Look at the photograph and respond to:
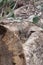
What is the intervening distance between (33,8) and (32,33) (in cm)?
197

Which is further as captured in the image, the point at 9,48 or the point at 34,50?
the point at 34,50

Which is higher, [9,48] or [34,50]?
[9,48]

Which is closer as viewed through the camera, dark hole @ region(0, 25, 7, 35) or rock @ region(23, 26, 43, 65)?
dark hole @ region(0, 25, 7, 35)

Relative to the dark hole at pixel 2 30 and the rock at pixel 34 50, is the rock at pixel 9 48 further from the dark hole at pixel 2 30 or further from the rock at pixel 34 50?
the rock at pixel 34 50

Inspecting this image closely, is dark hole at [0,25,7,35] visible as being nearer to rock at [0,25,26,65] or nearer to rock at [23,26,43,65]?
rock at [0,25,26,65]

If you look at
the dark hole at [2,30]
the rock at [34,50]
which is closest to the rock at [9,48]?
the dark hole at [2,30]

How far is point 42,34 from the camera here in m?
3.62

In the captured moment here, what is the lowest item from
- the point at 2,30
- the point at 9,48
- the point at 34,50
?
the point at 34,50

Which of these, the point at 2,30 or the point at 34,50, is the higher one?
the point at 2,30

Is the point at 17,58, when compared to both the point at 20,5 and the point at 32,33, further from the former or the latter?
the point at 20,5

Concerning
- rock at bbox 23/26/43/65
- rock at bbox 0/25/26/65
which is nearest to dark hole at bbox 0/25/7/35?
rock at bbox 0/25/26/65

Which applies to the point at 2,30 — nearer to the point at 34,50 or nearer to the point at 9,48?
the point at 9,48

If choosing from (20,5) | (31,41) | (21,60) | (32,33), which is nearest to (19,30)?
(32,33)

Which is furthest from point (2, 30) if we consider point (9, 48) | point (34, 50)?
point (34, 50)
